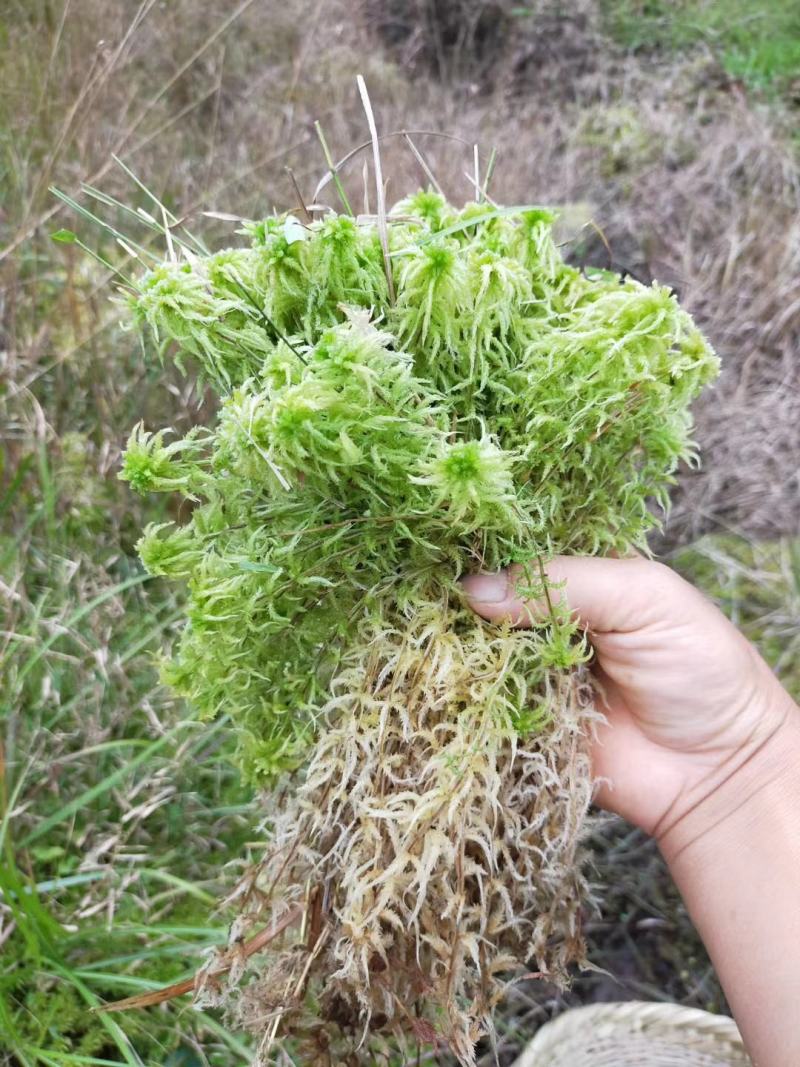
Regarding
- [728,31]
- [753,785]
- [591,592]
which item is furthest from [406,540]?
[728,31]

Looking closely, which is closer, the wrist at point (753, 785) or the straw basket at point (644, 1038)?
the wrist at point (753, 785)

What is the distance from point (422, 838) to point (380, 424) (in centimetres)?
40

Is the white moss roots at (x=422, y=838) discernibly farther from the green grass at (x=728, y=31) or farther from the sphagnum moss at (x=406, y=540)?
the green grass at (x=728, y=31)

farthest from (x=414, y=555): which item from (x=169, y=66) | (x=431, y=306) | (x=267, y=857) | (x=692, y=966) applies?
(x=169, y=66)

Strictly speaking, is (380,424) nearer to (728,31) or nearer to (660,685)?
(660,685)

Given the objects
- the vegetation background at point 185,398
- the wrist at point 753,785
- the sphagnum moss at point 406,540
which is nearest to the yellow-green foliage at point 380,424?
the sphagnum moss at point 406,540

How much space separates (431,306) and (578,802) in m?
0.56

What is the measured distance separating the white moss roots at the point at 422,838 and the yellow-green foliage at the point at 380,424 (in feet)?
0.19

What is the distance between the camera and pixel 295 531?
70 centimetres

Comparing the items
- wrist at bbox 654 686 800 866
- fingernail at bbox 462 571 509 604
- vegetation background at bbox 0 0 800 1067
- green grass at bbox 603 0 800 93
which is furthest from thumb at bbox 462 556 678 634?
green grass at bbox 603 0 800 93

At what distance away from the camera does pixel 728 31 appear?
11.5 feet

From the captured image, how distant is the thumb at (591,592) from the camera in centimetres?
76

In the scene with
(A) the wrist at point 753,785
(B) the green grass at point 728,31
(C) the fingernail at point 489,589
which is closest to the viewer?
(C) the fingernail at point 489,589

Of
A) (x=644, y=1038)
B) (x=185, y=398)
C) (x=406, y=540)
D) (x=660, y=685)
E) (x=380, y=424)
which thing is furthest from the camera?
(x=185, y=398)
